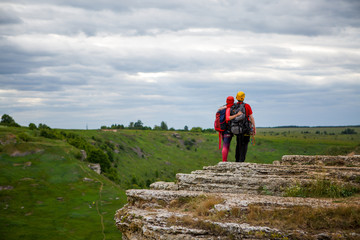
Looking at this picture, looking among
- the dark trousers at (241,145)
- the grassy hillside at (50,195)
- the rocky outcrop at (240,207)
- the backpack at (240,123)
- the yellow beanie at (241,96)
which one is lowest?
the grassy hillside at (50,195)

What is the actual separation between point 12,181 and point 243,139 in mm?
42562

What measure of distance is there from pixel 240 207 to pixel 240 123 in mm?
6041

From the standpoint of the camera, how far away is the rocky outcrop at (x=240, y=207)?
28.8 ft

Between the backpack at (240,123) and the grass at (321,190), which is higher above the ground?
the backpack at (240,123)

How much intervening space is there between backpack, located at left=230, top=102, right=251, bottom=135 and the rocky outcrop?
2.02m

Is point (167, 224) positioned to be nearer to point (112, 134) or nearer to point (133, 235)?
point (133, 235)

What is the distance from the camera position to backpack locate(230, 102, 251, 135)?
1506 centimetres

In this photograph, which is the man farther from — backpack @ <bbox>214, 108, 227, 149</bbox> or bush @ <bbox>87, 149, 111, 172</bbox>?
bush @ <bbox>87, 149, 111, 172</bbox>

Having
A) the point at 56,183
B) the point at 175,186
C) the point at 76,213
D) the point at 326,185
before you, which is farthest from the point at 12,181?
the point at 326,185

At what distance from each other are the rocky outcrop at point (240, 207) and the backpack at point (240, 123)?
202 cm

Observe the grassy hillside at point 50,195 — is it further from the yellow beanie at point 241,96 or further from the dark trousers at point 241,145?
the yellow beanie at point 241,96

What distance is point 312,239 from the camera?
8.34m

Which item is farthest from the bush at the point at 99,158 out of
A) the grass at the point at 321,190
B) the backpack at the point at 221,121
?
the grass at the point at 321,190

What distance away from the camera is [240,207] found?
32.0 ft
